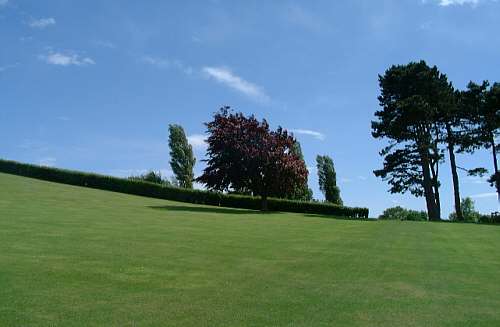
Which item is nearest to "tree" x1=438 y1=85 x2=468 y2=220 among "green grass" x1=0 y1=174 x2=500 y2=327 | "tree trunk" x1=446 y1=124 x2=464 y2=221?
"tree trunk" x1=446 y1=124 x2=464 y2=221

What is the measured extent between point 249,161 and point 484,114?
22829 mm

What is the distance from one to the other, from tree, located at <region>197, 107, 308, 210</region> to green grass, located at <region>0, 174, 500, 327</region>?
20865mm

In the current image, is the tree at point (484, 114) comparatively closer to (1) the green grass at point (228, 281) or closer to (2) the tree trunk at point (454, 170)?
(2) the tree trunk at point (454, 170)

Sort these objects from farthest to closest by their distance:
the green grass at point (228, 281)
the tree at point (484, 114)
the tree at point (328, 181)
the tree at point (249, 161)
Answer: the tree at point (328, 181)
the tree at point (484, 114)
the tree at point (249, 161)
the green grass at point (228, 281)

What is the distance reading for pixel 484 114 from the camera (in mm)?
43781

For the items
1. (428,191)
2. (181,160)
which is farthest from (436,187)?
(181,160)

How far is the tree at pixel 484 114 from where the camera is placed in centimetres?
4322

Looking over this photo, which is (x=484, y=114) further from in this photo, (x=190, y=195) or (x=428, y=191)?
(x=190, y=195)

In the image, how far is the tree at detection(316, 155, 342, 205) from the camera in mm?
63250

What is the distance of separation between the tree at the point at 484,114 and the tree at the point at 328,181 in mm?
21583

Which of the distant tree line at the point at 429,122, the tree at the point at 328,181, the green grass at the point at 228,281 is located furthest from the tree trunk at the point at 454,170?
the green grass at the point at 228,281

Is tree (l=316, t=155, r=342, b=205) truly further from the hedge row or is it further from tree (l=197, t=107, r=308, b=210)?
tree (l=197, t=107, r=308, b=210)

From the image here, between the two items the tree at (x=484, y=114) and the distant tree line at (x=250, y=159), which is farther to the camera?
the tree at (x=484, y=114)

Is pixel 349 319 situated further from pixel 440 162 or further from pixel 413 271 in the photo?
pixel 440 162
